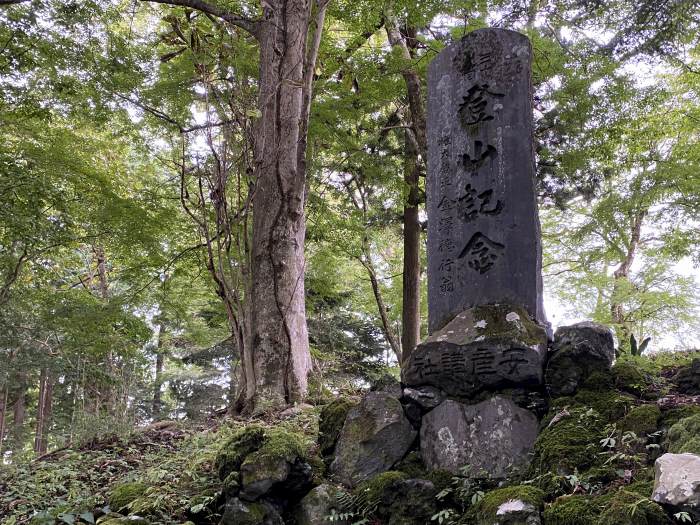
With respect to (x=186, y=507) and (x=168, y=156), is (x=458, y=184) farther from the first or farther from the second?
(x=168, y=156)

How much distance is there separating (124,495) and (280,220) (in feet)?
12.0

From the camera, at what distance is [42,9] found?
784cm

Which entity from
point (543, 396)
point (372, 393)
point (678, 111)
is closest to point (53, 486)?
point (372, 393)

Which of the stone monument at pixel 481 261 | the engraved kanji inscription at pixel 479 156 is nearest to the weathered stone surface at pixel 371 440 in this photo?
the stone monument at pixel 481 261

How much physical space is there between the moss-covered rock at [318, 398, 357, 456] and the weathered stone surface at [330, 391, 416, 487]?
0.40ft

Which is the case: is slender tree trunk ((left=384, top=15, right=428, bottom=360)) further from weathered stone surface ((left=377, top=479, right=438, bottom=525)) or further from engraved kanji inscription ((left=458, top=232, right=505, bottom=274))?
weathered stone surface ((left=377, top=479, right=438, bottom=525))

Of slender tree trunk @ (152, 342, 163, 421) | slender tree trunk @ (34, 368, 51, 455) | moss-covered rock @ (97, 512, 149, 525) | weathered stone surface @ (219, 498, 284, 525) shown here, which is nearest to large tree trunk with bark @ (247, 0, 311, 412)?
weathered stone surface @ (219, 498, 284, 525)

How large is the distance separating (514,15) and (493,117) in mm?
5264

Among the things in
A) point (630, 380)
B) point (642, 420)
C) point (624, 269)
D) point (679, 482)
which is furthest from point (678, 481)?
point (624, 269)

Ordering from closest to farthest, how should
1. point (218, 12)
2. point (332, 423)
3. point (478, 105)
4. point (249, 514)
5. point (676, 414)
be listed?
point (676, 414), point (249, 514), point (332, 423), point (478, 105), point (218, 12)

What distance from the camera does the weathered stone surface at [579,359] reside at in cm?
393

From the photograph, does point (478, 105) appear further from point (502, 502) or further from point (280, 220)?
point (502, 502)

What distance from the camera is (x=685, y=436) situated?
295 centimetres

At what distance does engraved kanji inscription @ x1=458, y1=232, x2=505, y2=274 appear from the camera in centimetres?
464
